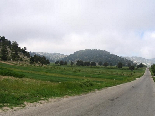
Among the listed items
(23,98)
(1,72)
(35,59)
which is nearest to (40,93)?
(23,98)

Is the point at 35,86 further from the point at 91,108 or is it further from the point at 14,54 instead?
the point at 14,54

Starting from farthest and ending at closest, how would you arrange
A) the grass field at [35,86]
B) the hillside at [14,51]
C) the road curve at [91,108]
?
the hillside at [14,51], the grass field at [35,86], the road curve at [91,108]

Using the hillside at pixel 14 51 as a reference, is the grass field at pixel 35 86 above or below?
below

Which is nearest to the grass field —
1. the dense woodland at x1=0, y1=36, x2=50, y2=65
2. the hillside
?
the dense woodland at x1=0, y1=36, x2=50, y2=65

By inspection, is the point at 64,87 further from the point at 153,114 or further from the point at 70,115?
the point at 153,114

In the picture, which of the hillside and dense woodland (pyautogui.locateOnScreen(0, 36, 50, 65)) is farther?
the hillside

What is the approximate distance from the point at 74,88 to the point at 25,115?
11859 millimetres

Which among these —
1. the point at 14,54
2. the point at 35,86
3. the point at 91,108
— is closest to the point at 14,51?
the point at 14,54

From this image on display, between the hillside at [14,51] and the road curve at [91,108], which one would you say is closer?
the road curve at [91,108]

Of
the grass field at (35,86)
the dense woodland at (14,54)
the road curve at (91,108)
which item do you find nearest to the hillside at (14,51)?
the dense woodland at (14,54)

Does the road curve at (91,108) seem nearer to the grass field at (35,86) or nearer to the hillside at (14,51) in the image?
the grass field at (35,86)

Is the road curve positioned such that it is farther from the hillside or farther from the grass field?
the hillside

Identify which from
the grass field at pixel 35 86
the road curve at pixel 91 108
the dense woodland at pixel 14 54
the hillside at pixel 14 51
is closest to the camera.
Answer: the road curve at pixel 91 108

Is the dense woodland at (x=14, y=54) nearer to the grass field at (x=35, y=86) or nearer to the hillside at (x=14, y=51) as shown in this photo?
the hillside at (x=14, y=51)
